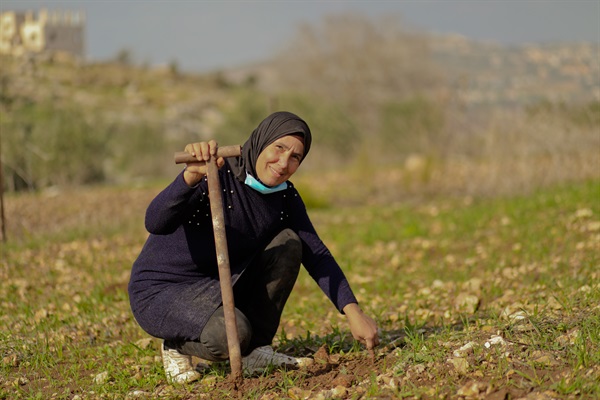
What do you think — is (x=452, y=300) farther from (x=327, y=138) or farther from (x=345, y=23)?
(x=345, y=23)

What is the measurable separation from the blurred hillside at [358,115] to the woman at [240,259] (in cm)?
571

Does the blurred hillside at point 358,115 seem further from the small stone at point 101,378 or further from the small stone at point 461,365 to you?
the small stone at point 461,365

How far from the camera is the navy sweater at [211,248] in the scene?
3.78 m

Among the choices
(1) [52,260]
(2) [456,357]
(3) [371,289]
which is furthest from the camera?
(1) [52,260]

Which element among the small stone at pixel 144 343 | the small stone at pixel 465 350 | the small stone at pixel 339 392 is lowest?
the small stone at pixel 144 343

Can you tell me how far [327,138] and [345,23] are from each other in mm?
21197

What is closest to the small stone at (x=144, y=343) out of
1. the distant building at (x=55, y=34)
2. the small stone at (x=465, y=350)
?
the small stone at (x=465, y=350)

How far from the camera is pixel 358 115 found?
38875 mm

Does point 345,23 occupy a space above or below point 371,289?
above

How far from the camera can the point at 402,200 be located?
14016 millimetres

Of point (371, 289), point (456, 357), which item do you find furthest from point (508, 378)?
point (371, 289)

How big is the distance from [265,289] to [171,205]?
73 centimetres

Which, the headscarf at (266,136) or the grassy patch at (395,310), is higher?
the headscarf at (266,136)

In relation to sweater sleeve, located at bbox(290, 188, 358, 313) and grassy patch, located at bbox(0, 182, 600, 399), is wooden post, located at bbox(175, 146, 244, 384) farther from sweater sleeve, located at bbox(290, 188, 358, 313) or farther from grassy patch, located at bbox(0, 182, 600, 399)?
sweater sleeve, located at bbox(290, 188, 358, 313)
